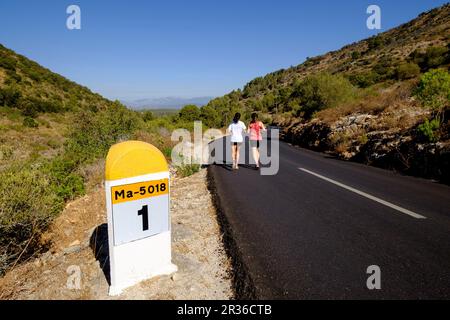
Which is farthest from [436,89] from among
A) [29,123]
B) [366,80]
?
[366,80]

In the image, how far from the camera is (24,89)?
39.9 meters

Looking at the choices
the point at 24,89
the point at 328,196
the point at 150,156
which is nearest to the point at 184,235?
the point at 150,156

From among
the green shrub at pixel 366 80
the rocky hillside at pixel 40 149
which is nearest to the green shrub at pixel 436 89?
the rocky hillside at pixel 40 149

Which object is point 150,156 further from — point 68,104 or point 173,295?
point 68,104

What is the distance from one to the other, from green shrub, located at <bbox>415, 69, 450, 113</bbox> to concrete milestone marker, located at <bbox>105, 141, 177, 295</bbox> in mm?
9853

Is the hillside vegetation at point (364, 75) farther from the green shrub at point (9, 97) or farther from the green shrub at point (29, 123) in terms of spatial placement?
the green shrub at point (9, 97)

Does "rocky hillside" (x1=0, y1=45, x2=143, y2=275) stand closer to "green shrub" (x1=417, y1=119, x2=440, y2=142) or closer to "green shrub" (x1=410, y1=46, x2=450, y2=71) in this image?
"green shrub" (x1=417, y1=119, x2=440, y2=142)

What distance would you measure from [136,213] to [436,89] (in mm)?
10364

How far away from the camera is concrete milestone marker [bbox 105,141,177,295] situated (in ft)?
9.66

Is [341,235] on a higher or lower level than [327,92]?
lower

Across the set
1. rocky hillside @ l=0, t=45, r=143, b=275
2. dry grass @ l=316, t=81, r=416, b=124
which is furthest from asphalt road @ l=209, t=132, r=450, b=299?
dry grass @ l=316, t=81, r=416, b=124

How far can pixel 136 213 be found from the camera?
122 inches

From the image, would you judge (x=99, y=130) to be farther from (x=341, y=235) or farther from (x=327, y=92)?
(x=327, y=92)

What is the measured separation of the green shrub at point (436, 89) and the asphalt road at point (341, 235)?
3.41 m
